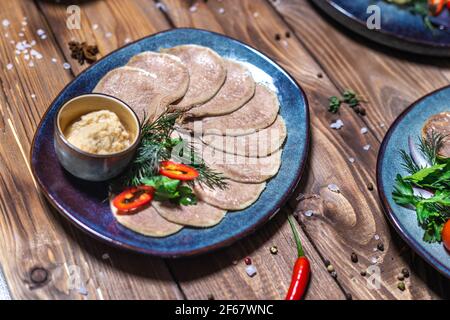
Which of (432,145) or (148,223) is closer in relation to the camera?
(148,223)

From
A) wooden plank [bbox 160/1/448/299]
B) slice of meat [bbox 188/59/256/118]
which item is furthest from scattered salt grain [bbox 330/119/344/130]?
slice of meat [bbox 188/59/256/118]

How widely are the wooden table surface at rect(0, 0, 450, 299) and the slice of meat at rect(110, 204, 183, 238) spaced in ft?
0.56

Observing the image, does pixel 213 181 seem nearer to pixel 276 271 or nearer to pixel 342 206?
pixel 276 271

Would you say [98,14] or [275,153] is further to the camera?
[98,14]

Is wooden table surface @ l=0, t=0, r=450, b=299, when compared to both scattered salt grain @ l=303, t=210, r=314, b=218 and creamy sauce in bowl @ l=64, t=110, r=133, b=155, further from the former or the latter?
creamy sauce in bowl @ l=64, t=110, r=133, b=155

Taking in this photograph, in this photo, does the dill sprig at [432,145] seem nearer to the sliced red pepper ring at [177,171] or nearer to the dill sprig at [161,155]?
the dill sprig at [161,155]

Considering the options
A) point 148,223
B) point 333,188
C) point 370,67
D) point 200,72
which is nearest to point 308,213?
point 333,188

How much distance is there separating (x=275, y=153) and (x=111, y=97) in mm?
844

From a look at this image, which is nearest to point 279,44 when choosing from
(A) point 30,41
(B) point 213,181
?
(B) point 213,181

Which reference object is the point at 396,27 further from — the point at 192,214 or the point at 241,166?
the point at 192,214

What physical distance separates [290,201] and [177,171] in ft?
2.02

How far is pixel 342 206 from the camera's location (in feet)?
9.35

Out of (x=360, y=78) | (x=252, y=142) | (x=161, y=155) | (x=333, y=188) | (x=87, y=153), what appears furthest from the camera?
(x=360, y=78)

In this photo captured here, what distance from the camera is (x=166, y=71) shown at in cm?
293
